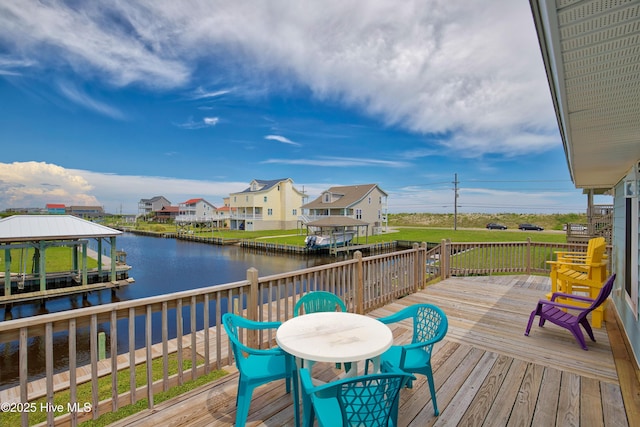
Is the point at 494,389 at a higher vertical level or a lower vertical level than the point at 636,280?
lower

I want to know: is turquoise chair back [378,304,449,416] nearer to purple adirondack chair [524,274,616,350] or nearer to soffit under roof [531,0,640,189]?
soffit under roof [531,0,640,189]

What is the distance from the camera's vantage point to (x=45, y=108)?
82.4 ft

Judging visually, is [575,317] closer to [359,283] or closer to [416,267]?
[416,267]

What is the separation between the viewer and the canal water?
7.61m

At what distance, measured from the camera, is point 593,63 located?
4.34 ft

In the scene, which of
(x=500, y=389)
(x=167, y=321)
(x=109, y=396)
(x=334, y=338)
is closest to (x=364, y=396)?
(x=334, y=338)

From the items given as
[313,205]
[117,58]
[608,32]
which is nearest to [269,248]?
[313,205]

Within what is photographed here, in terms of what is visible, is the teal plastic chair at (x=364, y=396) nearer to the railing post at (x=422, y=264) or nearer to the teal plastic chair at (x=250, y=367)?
the teal plastic chair at (x=250, y=367)

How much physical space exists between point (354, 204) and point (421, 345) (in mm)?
31256

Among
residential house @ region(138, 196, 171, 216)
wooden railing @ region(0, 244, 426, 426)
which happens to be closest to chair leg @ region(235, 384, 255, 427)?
wooden railing @ region(0, 244, 426, 426)

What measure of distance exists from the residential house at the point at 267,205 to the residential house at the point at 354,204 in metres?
7.74

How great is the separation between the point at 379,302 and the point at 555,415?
3.04 metres

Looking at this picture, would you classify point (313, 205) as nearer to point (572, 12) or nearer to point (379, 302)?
point (379, 302)

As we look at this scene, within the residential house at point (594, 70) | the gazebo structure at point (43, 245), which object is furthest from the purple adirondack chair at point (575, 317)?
the gazebo structure at point (43, 245)
